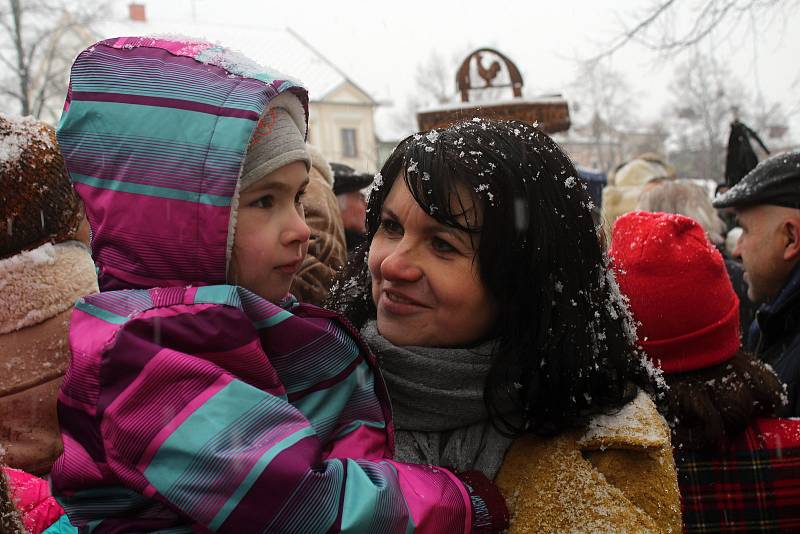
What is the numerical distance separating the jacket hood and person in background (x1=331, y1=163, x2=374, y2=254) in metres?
2.65

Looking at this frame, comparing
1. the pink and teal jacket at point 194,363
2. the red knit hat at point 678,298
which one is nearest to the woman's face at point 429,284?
the pink and teal jacket at point 194,363

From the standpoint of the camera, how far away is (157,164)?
52.4 inches

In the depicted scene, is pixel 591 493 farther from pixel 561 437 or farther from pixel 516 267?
pixel 516 267

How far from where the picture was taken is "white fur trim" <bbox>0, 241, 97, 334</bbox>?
67.8 inches

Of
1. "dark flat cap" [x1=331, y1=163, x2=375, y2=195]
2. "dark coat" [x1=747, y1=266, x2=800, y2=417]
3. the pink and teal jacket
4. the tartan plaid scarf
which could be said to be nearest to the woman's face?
the pink and teal jacket

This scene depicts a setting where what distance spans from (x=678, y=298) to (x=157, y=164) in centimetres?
159

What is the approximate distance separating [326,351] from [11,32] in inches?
705

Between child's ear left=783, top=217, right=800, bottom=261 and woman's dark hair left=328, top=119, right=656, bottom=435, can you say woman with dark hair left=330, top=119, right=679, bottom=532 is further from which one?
child's ear left=783, top=217, right=800, bottom=261

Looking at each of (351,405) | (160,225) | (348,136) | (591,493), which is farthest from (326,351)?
(348,136)

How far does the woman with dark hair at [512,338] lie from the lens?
1.46 meters

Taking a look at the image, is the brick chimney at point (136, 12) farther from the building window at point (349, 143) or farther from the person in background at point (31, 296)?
the person in background at point (31, 296)

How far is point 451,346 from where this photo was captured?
61.2 inches

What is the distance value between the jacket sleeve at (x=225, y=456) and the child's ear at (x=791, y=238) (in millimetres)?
2566

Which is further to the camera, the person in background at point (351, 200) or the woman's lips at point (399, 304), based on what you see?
the person in background at point (351, 200)
